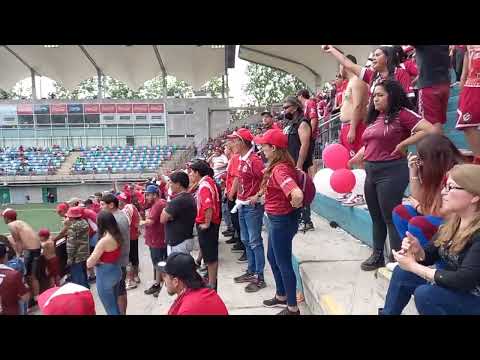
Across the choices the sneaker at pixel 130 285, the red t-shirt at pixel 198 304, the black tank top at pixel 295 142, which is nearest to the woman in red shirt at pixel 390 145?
the red t-shirt at pixel 198 304

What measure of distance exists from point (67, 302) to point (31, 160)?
29.3 meters

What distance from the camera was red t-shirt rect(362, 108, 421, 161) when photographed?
270 cm

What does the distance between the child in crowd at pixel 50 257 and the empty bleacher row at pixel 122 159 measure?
64.4 ft

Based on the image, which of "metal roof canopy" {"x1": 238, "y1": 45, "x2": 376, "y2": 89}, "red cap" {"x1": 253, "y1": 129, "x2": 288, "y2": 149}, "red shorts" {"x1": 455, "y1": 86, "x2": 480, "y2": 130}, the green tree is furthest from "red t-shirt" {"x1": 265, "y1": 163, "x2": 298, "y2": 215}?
the green tree

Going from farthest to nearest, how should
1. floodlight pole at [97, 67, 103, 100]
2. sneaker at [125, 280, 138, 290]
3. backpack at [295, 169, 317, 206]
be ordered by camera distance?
floodlight pole at [97, 67, 103, 100] → sneaker at [125, 280, 138, 290] → backpack at [295, 169, 317, 206]

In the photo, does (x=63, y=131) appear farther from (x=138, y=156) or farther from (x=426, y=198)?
(x=426, y=198)

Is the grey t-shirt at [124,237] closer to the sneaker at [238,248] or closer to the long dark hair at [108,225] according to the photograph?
the long dark hair at [108,225]

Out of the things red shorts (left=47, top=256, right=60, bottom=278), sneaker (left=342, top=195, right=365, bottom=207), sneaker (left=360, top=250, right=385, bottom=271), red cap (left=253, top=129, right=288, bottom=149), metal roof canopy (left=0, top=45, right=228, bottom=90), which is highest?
metal roof canopy (left=0, top=45, right=228, bottom=90)

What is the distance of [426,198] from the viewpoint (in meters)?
1.97

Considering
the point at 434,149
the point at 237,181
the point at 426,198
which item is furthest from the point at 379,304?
the point at 237,181

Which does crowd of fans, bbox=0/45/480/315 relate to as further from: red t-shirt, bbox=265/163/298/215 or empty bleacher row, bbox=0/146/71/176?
empty bleacher row, bbox=0/146/71/176

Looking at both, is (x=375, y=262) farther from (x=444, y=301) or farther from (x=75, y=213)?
(x=75, y=213)

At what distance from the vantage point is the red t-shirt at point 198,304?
208 cm
